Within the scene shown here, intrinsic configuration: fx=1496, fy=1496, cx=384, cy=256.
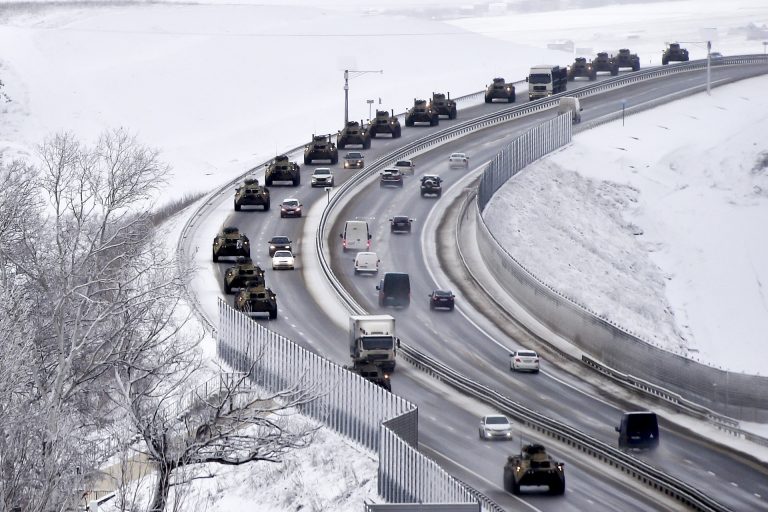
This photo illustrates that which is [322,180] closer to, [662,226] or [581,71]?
[662,226]

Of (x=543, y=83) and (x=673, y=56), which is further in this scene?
(x=673, y=56)

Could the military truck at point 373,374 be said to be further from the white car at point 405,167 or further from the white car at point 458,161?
the white car at point 458,161

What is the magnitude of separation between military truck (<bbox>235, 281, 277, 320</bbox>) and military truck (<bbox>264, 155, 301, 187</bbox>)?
34718 millimetres

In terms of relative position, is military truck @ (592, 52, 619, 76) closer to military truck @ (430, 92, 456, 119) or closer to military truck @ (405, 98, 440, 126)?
military truck @ (430, 92, 456, 119)

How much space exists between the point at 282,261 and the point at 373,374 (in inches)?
1040

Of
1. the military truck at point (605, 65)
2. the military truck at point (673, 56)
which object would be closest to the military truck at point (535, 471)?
the military truck at point (605, 65)

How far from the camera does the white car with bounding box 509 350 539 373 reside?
2628 inches

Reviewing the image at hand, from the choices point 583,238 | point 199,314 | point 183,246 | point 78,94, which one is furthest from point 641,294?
point 78,94

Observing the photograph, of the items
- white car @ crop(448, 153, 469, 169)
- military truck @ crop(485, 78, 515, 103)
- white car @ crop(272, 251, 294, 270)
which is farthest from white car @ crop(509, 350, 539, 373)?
military truck @ crop(485, 78, 515, 103)

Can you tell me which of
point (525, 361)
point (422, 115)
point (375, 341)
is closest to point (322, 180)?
point (422, 115)

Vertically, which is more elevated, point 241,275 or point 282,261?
point 241,275

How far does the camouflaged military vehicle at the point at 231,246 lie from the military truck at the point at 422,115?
48190 mm

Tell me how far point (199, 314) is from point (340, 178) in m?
40.1

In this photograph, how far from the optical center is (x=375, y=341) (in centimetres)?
6481
